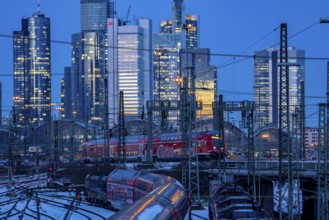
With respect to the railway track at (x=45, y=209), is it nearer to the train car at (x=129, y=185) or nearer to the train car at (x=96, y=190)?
the train car at (x=96, y=190)

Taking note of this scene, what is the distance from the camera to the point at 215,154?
67.4 m

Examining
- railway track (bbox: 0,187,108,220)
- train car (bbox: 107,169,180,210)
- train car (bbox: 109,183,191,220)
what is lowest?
railway track (bbox: 0,187,108,220)

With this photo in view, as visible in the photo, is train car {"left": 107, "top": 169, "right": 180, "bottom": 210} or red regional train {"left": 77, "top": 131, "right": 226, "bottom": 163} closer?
train car {"left": 107, "top": 169, "right": 180, "bottom": 210}

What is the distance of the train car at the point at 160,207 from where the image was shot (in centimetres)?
1619

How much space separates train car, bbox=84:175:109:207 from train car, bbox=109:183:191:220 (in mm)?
22311

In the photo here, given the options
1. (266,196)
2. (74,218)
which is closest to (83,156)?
(266,196)

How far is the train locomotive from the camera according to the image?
19.1m

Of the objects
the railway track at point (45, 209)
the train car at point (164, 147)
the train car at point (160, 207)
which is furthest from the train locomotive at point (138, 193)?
the train car at point (164, 147)

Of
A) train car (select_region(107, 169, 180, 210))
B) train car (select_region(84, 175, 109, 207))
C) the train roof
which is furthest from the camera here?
train car (select_region(84, 175, 109, 207))

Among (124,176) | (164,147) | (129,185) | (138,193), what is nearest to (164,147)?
(164,147)

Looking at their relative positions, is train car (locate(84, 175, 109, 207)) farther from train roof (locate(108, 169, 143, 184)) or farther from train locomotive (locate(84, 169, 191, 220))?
train roof (locate(108, 169, 143, 184))

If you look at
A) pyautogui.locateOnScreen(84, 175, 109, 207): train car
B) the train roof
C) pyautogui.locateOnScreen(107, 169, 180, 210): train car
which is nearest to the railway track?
pyautogui.locateOnScreen(84, 175, 109, 207): train car

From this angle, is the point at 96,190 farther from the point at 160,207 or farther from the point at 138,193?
the point at 160,207

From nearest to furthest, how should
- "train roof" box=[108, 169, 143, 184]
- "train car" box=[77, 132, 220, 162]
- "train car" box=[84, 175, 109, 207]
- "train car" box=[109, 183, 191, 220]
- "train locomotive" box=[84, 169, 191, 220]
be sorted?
"train car" box=[109, 183, 191, 220], "train locomotive" box=[84, 169, 191, 220], "train roof" box=[108, 169, 143, 184], "train car" box=[84, 175, 109, 207], "train car" box=[77, 132, 220, 162]
